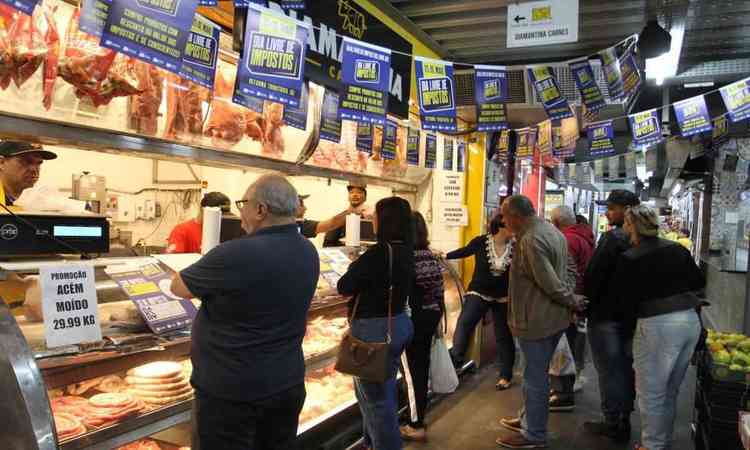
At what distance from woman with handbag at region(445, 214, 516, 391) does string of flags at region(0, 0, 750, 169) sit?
3.69 feet

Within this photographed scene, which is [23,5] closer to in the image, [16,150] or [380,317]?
[16,150]

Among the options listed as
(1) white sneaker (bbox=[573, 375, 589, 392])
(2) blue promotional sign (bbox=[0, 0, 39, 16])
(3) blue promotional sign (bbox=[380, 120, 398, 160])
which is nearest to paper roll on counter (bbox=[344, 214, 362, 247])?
(3) blue promotional sign (bbox=[380, 120, 398, 160])

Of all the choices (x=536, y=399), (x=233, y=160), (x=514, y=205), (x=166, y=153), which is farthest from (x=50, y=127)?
(x=536, y=399)

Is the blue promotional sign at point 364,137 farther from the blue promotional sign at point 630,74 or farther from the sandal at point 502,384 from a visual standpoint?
the sandal at point 502,384

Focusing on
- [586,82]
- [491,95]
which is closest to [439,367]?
[491,95]

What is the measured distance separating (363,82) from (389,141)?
141 centimetres

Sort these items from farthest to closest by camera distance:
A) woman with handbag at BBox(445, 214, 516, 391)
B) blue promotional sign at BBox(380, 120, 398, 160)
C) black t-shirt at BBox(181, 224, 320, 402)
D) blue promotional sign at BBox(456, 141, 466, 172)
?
blue promotional sign at BBox(456, 141, 466, 172), woman with handbag at BBox(445, 214, 516, 391), blue promotional sign at BBox(380, 120, 398, 160), black t-shirt at BBox(181, 224, 320, 402)

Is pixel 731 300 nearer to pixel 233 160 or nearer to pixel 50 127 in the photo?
pixel 233 160

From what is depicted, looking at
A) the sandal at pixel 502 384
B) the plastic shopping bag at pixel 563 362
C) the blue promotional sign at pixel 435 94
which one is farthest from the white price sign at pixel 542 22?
the sandal at pixel 502 384

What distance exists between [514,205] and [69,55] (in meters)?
3.27

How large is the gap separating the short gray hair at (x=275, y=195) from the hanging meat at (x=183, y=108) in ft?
3.78

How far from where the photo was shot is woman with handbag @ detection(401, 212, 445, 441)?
4.59 meters

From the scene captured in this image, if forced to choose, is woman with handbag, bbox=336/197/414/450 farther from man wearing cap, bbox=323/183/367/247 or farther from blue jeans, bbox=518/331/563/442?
man wearing cap, bbox=323/183/367/247

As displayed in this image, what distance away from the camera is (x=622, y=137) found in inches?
556
